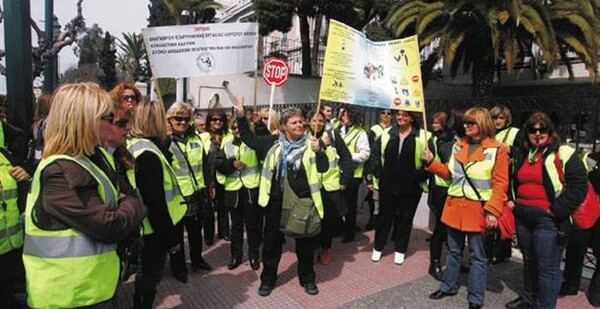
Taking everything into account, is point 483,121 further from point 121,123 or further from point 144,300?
point 144,300

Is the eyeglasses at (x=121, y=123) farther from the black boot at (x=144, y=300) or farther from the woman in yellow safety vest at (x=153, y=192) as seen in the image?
the black boot at (x=144, y=300)

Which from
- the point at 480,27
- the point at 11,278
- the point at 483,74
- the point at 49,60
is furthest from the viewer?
the point at 483,74

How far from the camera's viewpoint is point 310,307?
4.25 metres

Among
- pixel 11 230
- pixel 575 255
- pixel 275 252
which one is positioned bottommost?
pixel 275 252

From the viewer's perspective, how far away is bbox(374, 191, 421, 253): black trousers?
5363mm

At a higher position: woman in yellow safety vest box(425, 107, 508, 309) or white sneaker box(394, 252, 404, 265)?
woman in yellow safety vest box(425, 107, 508, 309)

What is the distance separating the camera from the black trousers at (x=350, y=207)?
647cm

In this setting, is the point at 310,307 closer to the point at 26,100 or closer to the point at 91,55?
the point at 26,100

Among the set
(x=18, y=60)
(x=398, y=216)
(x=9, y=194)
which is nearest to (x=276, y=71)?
(x=398, y=216)

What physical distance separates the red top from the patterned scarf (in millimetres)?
1978

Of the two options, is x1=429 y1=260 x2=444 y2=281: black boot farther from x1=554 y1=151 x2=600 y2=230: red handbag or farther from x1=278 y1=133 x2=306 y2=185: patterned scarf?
x1=278 y1=133 x2=306 y2=185: patterned scarf

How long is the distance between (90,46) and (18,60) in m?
93.6

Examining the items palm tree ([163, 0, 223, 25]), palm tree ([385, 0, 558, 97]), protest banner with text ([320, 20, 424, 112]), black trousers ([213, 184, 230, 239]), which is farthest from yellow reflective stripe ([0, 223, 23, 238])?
palm tree ([163, 0, 223, 25])

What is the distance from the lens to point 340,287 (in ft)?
15.6
